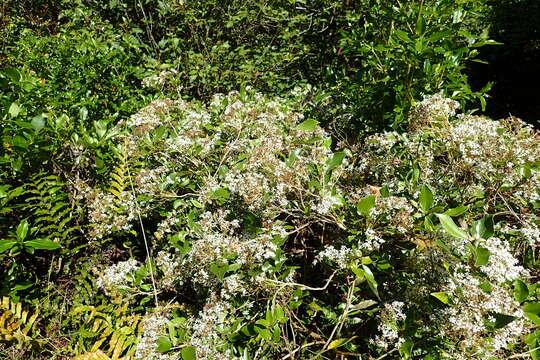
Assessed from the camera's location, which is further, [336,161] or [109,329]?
[109,329]

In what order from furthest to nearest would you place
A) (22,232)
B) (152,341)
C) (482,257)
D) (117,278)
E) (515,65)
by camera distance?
(515,65) → (117,278) → (22,232) → (152,341) → (482,257)

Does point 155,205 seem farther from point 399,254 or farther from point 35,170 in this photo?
point 399,254

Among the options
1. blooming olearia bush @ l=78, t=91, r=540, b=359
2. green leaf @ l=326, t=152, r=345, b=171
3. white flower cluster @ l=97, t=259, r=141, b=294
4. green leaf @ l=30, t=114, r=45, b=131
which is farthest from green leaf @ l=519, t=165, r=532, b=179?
green leaf @ l=30, t=114, r=45, b=131

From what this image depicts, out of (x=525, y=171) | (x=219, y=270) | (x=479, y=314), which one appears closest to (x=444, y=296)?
(x=479, y=314)

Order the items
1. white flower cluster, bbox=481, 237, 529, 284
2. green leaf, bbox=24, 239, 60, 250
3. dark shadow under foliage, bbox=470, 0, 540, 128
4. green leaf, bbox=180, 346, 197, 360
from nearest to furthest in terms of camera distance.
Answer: white flower cluster, bbox=481, 237, 529, 284
green leaf, bbox=180, 346, 197, 360
green leaf, bbox=24, 239, 60, 250
dark shadow under foliage, bbox=470, 0, 540, 128

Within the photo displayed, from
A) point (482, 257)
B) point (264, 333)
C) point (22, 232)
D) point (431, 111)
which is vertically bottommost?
point (264, 333)

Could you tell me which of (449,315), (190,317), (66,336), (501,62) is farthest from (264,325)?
(501,62)

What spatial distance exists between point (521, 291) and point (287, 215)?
999mm

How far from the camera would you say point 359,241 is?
1507 mm

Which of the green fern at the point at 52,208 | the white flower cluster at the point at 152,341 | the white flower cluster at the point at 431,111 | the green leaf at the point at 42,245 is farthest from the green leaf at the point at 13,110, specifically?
the white flower cluster at the point at 431,111

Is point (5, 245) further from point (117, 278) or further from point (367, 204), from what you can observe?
point (367, 204)

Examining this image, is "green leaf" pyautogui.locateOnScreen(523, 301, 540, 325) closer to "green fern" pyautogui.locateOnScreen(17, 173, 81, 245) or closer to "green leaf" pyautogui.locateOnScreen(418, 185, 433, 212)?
"green leaf" pyautogui.locateOnScreen(418, 185, 433, 212)

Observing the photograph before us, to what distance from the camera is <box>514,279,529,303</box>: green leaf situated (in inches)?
46.4

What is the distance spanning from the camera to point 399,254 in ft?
5.45
